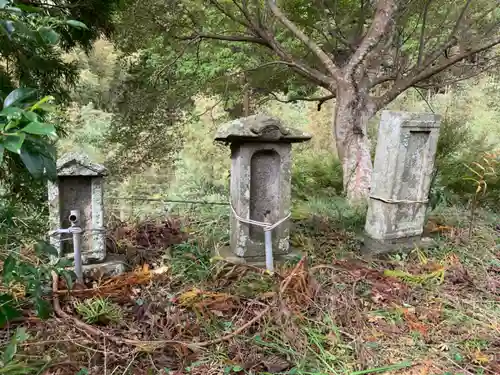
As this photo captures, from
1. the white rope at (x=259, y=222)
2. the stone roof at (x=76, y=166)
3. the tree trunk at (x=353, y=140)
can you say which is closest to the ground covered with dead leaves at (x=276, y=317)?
the white rope at (x=259, y=222)

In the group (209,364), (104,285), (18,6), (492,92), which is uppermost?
(492,92)

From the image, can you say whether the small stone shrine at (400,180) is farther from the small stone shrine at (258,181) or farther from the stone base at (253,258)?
the small stone shrine at (258,181)

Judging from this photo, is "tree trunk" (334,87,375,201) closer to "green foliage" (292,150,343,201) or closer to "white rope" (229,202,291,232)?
"green foliage" (292,150,343,201)

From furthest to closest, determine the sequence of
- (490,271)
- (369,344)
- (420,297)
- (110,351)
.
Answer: (490,271) < (420,297) < (369,344) < (110,351)

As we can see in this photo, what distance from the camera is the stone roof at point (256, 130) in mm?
3016

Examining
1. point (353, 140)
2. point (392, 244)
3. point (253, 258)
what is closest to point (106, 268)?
point (253, 258)

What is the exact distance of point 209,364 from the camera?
224cm

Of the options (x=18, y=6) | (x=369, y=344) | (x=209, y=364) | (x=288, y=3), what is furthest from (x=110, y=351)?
(x=288, y=3)

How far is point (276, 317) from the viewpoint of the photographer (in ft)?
8.39

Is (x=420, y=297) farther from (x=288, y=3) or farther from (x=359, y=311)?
(x=288, y=3)

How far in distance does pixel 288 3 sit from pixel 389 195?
380cm

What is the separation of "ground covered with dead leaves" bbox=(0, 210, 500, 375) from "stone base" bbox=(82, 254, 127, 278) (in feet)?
0.23

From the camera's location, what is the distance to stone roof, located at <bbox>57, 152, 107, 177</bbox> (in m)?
2.92

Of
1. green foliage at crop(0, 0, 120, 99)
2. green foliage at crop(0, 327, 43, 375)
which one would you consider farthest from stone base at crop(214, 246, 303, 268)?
green foliage at crop(0, 0, 120, 99)
